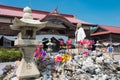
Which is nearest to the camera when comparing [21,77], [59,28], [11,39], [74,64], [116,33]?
[21,77]

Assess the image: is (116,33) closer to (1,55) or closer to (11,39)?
(11,39)

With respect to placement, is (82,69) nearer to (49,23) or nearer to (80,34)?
(80,34)

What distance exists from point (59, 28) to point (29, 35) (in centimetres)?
1580

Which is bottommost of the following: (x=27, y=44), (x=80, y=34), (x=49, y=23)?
(x=27, y=44)

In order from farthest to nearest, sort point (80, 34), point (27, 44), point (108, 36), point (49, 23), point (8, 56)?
point (108, 36) → point (49, 23) → point (8, 56) → point (80, 34) → point (27, 44)

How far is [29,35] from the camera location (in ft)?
27.0

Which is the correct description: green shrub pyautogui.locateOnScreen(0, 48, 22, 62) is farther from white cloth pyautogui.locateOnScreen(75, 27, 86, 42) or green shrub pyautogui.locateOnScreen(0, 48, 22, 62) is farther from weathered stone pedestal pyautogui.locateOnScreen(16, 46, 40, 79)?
weathered stone pedestal pyautogui.locateOnScreen(16, 46, 40, 79)

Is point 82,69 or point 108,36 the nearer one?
point 82,69

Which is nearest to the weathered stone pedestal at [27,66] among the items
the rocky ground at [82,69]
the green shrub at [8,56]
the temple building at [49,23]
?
the rocky ground at [82,69]

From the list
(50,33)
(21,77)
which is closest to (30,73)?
(21,77)

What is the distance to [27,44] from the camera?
789 cm

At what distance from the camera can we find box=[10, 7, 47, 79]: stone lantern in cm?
780

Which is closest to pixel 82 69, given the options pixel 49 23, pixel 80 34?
pixel 80 34

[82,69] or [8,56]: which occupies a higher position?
[8,56]
